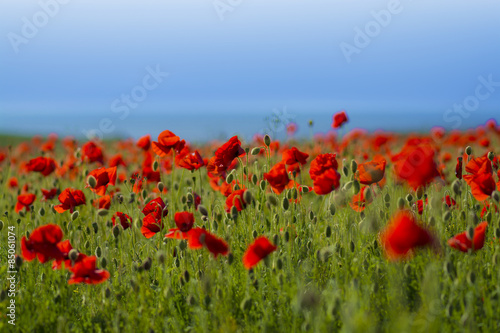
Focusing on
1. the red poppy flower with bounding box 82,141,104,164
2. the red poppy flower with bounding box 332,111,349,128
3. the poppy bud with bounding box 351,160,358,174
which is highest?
the red poppy flower with bounding box 332,111,349,128

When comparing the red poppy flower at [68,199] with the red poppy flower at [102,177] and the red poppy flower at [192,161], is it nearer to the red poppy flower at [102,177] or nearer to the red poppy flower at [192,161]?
the red poppy flower at [102,177]

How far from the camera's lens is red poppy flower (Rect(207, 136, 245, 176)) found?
2.83m

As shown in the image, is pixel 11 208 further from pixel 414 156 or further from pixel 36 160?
pixel 414 156

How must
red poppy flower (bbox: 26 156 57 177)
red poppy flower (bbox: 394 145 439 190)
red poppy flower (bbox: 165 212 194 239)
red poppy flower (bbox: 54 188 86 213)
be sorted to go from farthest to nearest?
red poppy flower (bbox: 26 156 57 177), red poppy flower (bbox: 54 188 86 213), red poppy flower (bbox: 165 212 194 239), red poppy flower (bbox: 394 145 439 190)

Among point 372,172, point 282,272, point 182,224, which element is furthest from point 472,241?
point 182,224

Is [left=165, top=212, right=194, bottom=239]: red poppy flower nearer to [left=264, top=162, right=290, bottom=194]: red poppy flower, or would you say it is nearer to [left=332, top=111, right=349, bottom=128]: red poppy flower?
[left=264, top=162, right=290, bottom=194]: red poppy flower

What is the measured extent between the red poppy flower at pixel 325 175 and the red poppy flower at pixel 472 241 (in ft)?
2.02

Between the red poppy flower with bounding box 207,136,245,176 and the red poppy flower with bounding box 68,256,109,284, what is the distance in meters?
0.93

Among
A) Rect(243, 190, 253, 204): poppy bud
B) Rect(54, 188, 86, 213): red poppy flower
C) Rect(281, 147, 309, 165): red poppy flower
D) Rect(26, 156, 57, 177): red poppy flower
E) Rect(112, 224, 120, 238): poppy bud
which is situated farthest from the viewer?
Rect(26, 156, 57, 177): red poppy flower

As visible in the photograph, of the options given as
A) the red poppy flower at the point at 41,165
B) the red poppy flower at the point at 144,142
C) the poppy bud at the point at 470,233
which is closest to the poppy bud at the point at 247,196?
the poppy bud at the point at 470,233

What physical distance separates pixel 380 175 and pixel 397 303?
27.7 inches

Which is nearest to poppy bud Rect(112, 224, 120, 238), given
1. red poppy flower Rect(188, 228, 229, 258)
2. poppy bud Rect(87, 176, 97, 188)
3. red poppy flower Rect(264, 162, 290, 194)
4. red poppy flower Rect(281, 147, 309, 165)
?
poppy bud Rect(87, 176, 97, 188)

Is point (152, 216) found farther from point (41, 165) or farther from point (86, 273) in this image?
point (41, 165)

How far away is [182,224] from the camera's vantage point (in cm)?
242
